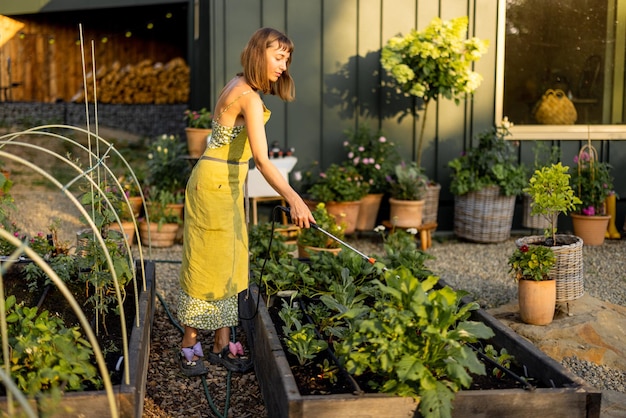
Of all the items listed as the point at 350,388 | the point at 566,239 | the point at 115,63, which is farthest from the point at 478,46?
the point at 115,63

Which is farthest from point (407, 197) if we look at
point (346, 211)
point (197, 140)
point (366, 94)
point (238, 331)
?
point (238, 331)

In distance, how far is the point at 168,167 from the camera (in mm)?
7445

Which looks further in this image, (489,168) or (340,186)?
(489,168)

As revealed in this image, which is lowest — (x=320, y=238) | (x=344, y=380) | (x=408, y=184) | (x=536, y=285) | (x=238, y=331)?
(x=238, y=331)

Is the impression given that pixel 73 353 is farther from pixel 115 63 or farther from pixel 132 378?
pixel 115 63

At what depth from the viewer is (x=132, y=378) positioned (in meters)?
3.05

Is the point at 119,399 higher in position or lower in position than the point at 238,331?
higher

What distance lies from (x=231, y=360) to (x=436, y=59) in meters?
3.73

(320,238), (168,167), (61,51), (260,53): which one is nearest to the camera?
(260,53)

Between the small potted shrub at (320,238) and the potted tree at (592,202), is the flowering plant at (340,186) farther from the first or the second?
the potted tree at (592,202)

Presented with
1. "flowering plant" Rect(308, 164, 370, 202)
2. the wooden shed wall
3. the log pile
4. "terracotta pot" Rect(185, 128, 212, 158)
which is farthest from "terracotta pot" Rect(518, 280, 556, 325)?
the wooden shed wall

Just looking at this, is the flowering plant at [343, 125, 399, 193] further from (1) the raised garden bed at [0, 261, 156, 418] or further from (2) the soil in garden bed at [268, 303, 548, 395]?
(1) the raised garden bed at [0, 261, 156, 418]

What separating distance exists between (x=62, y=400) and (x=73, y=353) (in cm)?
27

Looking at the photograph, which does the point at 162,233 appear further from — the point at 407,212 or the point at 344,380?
the point at 344,380
